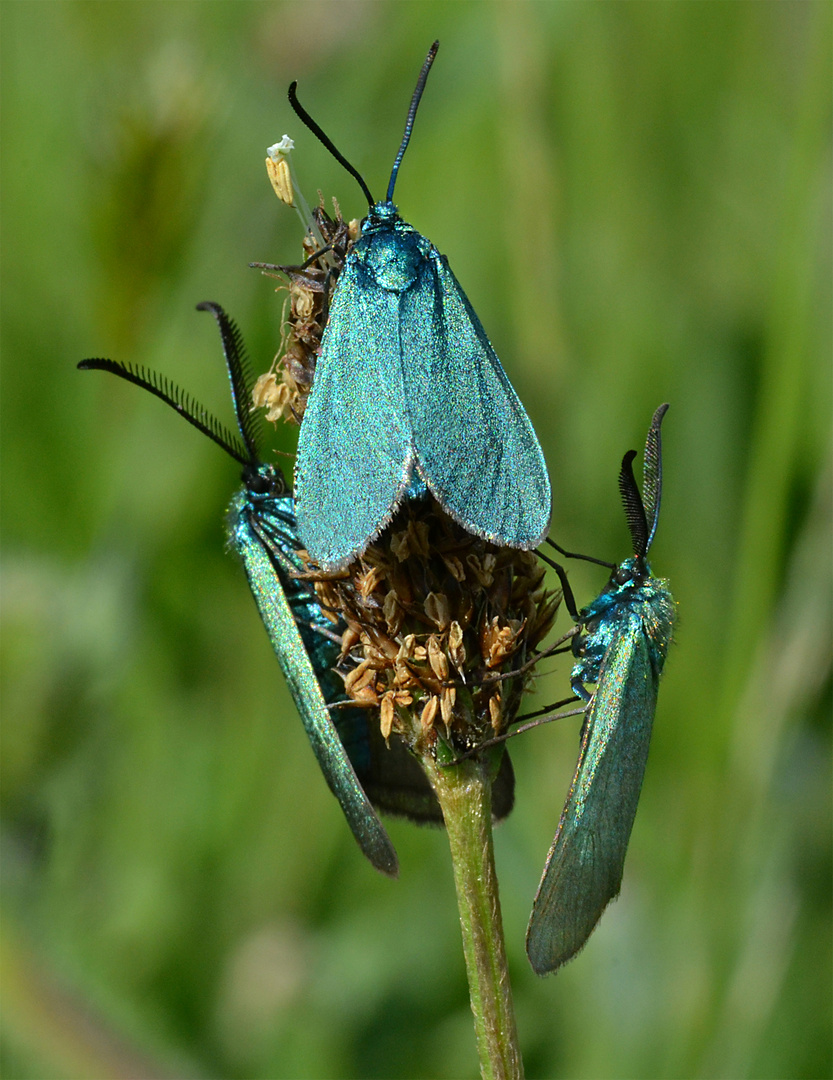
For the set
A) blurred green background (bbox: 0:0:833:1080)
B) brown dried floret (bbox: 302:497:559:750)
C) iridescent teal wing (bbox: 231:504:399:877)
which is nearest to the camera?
brown dried floret (bbox: 302:497:559:750)

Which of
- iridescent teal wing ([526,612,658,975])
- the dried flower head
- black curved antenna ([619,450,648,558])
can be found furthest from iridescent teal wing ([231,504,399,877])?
black curved antenna ([619,450,648,558])

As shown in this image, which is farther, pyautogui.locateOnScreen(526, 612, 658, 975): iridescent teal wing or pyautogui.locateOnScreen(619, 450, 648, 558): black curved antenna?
pyautogui.locateOnScreen(619, 450, 648, 558): black curved antenna

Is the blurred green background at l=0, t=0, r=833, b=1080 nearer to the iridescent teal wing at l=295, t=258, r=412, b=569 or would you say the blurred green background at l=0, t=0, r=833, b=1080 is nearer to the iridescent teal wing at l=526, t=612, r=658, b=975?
the iridescent teal wing at l=526, t=612, r=658, b=975

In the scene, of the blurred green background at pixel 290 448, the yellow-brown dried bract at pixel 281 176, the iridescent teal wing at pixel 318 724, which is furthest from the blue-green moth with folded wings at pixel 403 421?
the blurred green background at pixel 290 448

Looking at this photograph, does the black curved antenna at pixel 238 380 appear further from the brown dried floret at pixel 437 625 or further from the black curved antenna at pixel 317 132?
the brown dried floret at pixel 437 625

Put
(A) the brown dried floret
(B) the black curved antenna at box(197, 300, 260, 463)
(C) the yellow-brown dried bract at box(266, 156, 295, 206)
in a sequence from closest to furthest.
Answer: (A) the brown dried floret → (C) the yellow-brown dried bract at box(266, 156, 295, 206) → (B) the black curved antenna at box(197, 300, 260, 463)
